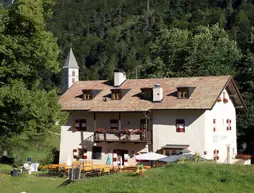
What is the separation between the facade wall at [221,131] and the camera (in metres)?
38.7

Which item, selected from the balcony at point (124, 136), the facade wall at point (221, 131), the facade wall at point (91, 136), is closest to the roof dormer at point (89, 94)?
the facade wall at point (91, 136)

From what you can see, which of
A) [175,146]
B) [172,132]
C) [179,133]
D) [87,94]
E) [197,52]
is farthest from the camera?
[197,52]

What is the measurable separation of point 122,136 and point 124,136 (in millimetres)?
189

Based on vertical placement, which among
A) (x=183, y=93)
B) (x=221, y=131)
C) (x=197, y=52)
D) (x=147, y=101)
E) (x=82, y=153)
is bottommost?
(x=82, y=153)

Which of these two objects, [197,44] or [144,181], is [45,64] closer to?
[144,181]

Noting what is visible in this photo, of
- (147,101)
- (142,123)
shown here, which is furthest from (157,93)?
(142,123)

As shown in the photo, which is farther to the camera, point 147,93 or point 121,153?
point 121,153

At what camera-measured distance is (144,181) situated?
71.2 ft

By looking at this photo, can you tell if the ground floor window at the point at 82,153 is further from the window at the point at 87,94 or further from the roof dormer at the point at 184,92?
the roof dormer at the point at 184,92

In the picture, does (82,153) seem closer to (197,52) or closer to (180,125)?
(180,125)

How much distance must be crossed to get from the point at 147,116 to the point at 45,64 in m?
10.7

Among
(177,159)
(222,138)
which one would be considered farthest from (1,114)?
(222,138)

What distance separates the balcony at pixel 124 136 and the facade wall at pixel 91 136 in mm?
881

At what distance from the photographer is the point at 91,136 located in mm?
42688
